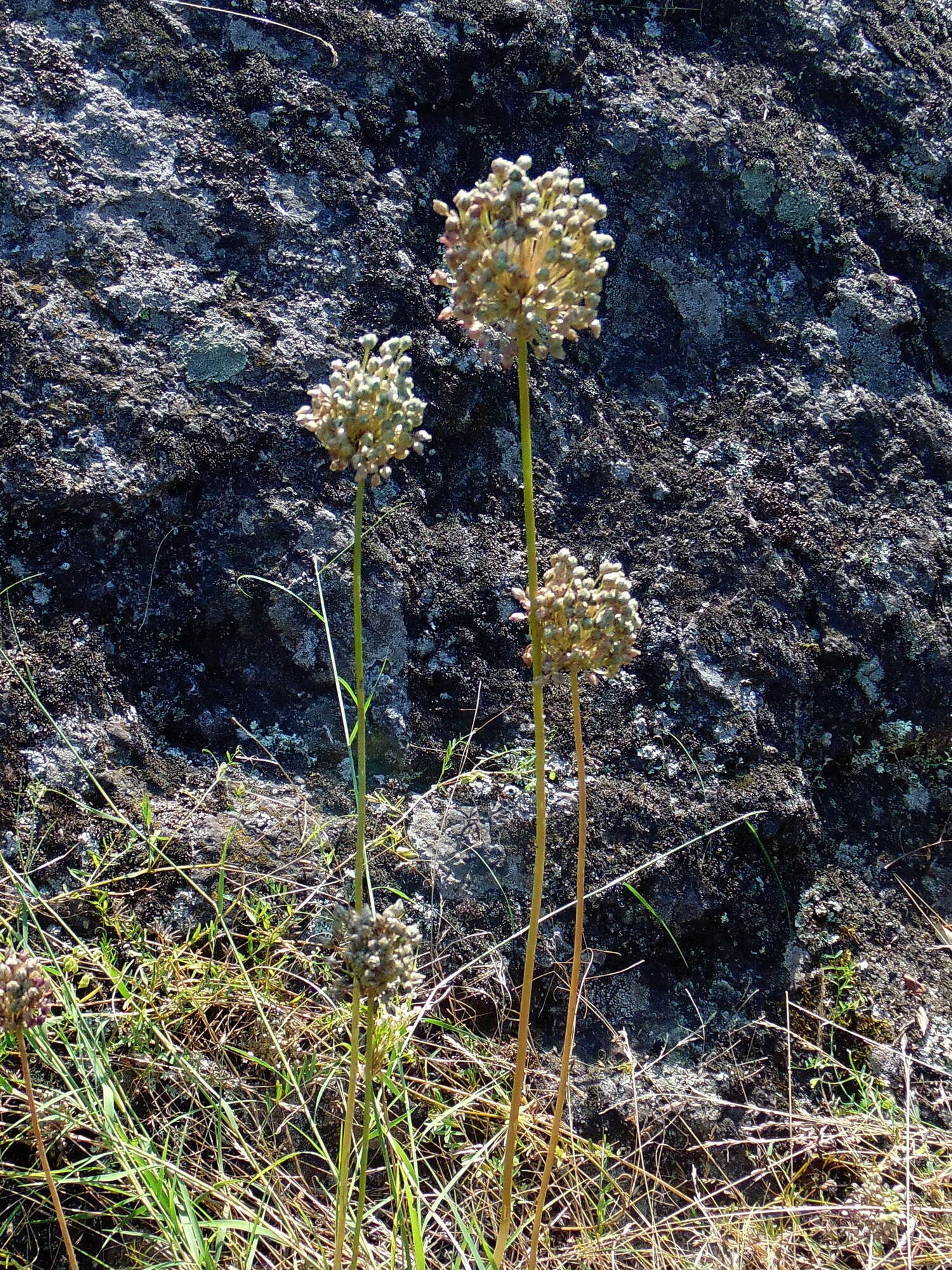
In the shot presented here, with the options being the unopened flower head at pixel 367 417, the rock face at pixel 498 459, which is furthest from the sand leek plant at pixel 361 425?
the rock face at pixel 498 459

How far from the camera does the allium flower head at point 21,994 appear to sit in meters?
1.36

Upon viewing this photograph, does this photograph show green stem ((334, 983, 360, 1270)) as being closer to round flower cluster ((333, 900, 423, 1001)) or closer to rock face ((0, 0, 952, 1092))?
round flower cluster ((333, 900, 423, 1001))

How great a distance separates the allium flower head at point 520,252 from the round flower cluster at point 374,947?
0.73 m

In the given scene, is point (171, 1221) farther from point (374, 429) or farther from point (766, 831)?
point (766, 831)

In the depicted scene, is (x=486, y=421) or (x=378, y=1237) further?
(x=486, y=421)

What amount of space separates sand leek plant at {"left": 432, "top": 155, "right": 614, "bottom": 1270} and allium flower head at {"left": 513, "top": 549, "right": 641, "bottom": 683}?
92mm

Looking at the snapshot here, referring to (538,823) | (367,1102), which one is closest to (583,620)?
(538,823)

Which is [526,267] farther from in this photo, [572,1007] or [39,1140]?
[39,1140]

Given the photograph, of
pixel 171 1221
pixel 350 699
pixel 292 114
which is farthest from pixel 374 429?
pixel 292 114

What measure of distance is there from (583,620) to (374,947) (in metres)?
0.51

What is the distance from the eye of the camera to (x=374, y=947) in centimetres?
130

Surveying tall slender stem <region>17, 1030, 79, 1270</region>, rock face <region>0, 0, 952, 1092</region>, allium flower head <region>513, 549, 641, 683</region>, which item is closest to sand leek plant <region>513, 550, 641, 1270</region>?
allium flower head <region>513, 549, 641, 683</region>

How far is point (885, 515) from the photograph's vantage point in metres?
2.73

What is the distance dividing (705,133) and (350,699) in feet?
6.00
